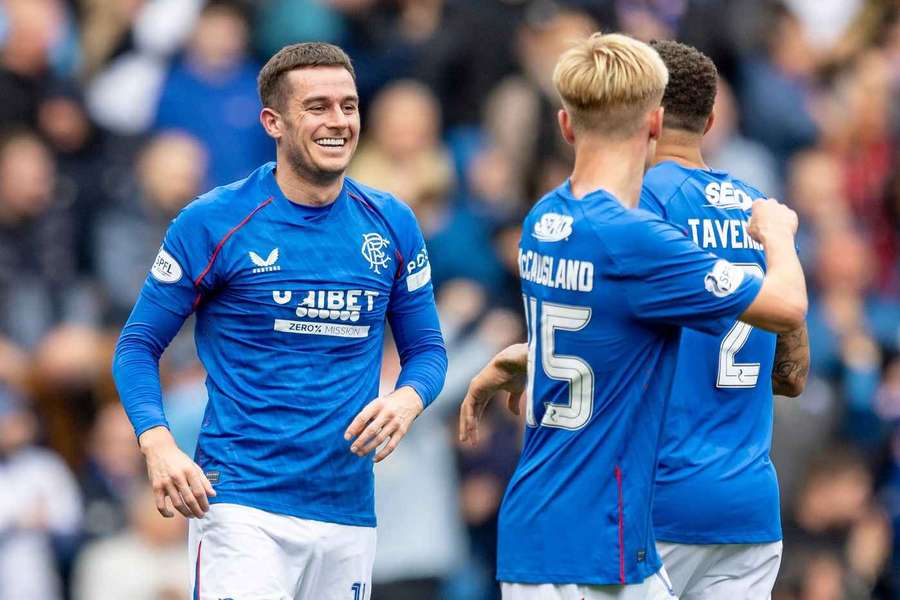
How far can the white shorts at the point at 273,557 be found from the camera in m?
5.62

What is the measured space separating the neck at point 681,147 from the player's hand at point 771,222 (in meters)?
0.64

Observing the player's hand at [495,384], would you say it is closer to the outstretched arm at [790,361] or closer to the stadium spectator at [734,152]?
the outstretched arm at [790,361]

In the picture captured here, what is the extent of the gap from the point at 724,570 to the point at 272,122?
2223 millimetres

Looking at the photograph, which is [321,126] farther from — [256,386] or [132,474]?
[132,474]

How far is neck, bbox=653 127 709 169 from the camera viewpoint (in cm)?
574

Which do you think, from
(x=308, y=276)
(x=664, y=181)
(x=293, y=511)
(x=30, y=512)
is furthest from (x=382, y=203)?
Answer: (x=30, y=512)

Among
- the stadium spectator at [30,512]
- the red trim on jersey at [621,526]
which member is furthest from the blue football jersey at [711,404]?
the stadium spectator at [30,512]

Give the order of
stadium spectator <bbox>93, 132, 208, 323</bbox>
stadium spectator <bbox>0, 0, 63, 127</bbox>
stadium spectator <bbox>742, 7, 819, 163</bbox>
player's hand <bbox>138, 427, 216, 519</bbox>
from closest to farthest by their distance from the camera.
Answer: player's hand <bbox>138, 427, 216, 519</bbox>
stadium spectator <bbox>93, 132, 208, 323</bbox>
stadium spectator <bbox>0, 0, 63, 127</bbox>
stadium spectator <bbox>742, 7, 819, 163</bbox>

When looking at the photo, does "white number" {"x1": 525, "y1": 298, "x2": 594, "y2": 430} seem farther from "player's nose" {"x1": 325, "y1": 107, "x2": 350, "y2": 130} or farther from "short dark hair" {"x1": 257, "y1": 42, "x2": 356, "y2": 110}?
"short dark hair" {"x1": 257, "y1": 42, "x2": 356, "y2": 110}

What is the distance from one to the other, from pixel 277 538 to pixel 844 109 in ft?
27.3

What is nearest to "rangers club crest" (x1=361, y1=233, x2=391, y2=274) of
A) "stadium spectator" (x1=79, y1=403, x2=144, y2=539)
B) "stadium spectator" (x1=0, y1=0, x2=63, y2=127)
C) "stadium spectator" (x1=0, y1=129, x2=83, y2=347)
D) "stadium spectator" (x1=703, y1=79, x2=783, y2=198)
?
"stadium spectator" (x1=79, y1=403, x2=144, y2=539)

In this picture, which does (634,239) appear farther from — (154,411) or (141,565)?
(141,565)

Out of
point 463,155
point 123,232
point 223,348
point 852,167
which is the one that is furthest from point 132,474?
point 852,167

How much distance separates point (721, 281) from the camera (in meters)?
4.84
